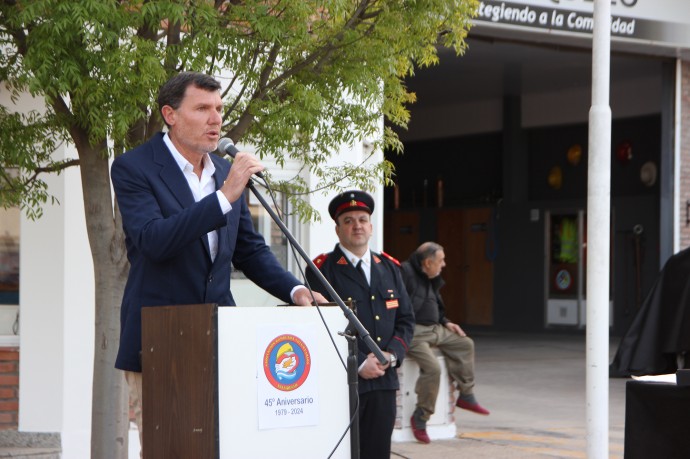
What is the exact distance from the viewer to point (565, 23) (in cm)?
1388

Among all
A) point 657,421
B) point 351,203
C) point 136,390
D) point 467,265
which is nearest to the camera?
point 657,421

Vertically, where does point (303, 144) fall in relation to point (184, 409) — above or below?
above

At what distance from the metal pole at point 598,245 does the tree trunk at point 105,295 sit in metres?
3.00

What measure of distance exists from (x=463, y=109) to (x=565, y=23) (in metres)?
11.2

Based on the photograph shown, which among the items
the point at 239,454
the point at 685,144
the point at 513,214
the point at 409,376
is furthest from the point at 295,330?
the point at 513,214

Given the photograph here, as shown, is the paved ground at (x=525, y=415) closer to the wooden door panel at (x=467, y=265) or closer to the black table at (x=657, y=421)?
the black table at (x=657, y=421)

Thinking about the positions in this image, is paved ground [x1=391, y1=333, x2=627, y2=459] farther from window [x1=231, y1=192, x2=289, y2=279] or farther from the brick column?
the brick column

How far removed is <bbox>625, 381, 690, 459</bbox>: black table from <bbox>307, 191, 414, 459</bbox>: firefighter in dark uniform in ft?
6.35

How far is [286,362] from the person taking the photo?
356cm

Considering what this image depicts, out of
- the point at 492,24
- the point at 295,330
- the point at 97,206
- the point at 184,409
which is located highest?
the point at 492,24

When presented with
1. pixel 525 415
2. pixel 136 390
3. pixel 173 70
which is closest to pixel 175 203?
pixel 136 390

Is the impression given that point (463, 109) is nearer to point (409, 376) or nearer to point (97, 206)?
point (409, 376)

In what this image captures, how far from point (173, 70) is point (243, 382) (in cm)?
258

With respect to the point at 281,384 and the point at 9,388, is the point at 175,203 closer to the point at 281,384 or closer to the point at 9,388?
the point at 281,384
